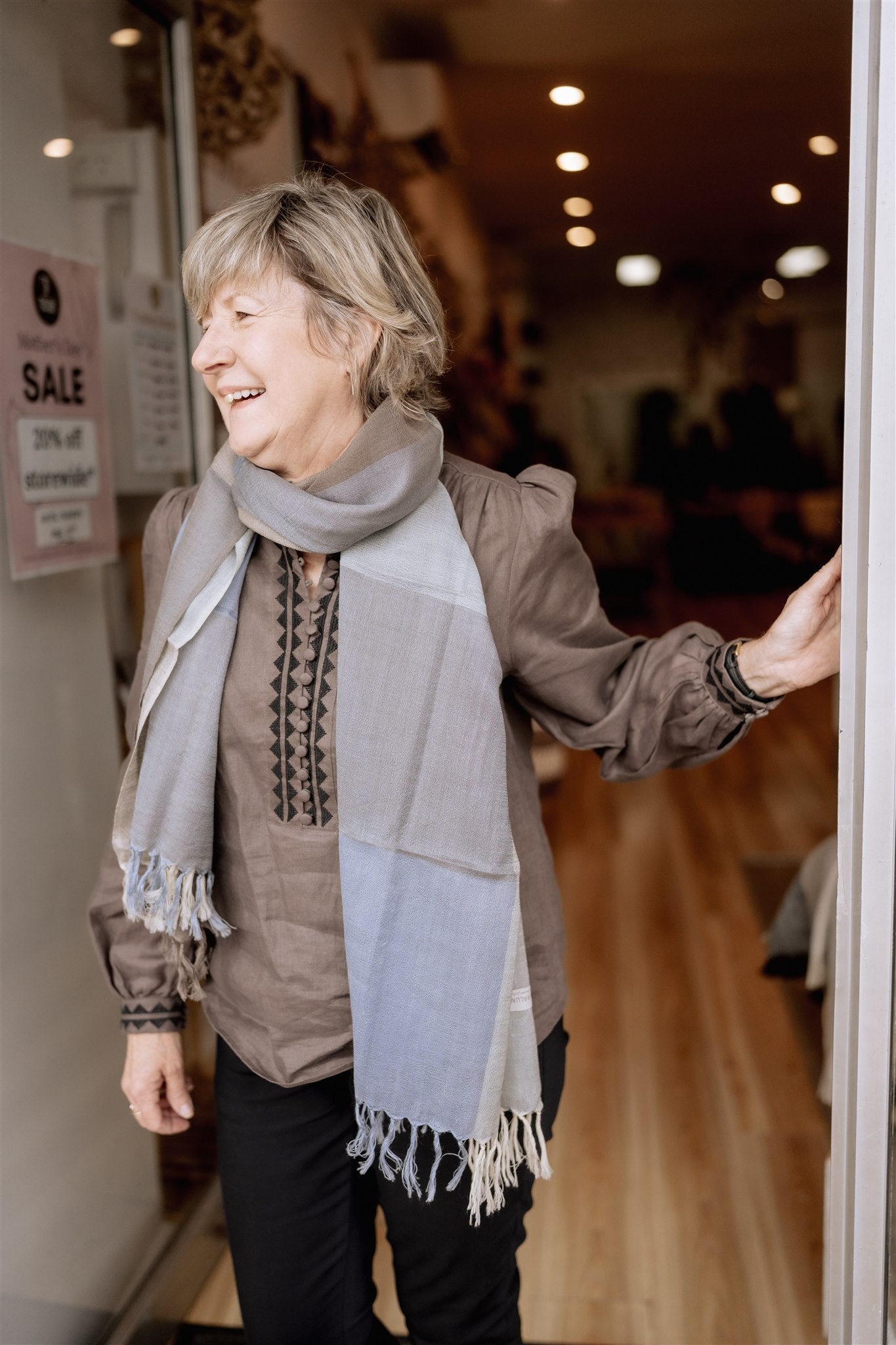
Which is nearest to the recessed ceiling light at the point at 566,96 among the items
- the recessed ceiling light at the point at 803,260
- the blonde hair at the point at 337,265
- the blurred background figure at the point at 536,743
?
the blurred background figure at the point at 536,743

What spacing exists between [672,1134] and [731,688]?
5.16ft

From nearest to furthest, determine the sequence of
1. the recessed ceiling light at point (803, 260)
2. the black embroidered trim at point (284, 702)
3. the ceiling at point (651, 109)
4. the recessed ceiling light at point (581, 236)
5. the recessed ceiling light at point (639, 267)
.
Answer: the black embroidered trim at point (284, 702)
the ceiling at point (651, 109)
the recessed ceiling light at point (581, 236)
the recessed ceiling light at point (803, 260)
the recessed ceiling light at point (639, 267)

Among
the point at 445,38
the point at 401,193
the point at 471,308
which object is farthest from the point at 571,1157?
the point at 471,308

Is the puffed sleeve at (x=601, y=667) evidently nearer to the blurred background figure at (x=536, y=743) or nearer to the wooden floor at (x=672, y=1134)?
the blurred background figure at (x=536, y=743)

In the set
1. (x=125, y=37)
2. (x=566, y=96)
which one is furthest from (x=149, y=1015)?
(x=566, y=96)

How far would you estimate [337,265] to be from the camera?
3.83 ft

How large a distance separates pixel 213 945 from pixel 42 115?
1.20 meters

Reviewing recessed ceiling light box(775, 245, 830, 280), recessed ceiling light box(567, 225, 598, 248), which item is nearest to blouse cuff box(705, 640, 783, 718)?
recessed ceiling light box(567, 225, 598, 248)

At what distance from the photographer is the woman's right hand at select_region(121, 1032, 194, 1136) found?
140 cm

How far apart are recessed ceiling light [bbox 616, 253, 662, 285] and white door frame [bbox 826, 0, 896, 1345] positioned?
27.7ft

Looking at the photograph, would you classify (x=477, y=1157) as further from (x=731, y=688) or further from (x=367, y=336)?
(x=367, y=336)

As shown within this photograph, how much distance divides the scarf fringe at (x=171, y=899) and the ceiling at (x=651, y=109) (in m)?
2.86

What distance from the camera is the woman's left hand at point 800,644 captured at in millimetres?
1133

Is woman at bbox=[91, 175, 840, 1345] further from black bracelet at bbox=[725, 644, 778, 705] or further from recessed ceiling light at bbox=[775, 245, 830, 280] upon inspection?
recessed ceiling light at bbox=[775, 245, 830, 280]
